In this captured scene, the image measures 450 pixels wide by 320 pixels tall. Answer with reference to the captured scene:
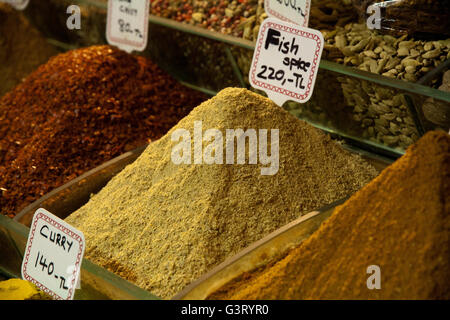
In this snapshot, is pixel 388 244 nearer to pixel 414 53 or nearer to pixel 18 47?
pixel 414 53

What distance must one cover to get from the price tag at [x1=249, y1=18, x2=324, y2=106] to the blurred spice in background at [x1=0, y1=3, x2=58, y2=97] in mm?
869

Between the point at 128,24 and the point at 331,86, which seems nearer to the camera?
the point at 331,86

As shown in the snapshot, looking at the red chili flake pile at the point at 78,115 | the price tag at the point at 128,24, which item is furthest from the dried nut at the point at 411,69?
the price tag at the point at 128,24

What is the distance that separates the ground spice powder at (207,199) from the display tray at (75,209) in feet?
0.16

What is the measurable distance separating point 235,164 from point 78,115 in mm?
499

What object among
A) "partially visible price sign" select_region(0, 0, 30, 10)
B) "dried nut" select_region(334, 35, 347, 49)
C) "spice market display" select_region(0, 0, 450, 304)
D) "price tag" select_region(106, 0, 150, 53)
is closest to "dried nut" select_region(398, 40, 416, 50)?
"spice market display" select_region(0, 0, 450, 304)

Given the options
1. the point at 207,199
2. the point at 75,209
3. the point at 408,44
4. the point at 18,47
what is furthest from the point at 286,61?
the point at 18,47

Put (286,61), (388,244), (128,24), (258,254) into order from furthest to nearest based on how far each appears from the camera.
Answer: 1. (128,24)
2. (286,61)
3. (258,254)
4. (388,244)

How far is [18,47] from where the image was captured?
193 cm

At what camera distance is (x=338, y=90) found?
1.25 m

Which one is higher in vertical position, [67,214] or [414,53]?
[414,53]

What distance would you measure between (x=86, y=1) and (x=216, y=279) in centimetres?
103

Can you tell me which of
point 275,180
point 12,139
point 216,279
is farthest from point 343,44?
point 12,139
